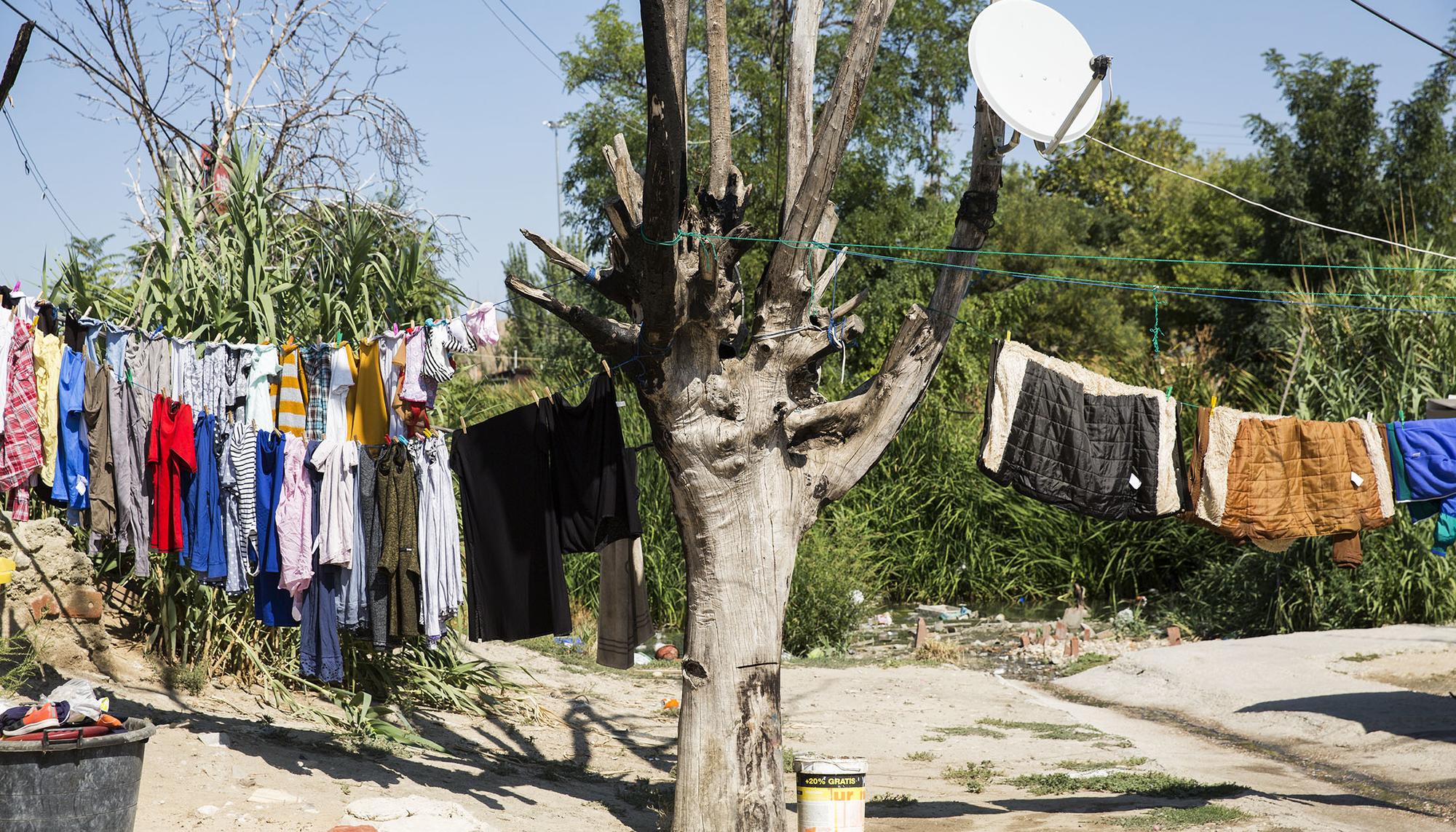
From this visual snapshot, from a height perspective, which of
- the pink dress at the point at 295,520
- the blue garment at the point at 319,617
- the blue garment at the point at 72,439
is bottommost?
the blue garment at the point at 319,617

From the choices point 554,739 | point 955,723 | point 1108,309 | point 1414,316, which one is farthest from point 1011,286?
point 554,739

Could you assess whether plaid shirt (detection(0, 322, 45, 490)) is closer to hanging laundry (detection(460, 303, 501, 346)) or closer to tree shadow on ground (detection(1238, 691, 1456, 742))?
hanging laundry (detection(460, 303, 501, 346))

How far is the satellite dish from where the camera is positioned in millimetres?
5336

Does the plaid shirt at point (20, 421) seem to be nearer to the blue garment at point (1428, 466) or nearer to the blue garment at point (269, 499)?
the blue garment at point (269, 499)

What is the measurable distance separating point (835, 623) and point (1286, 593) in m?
4.52

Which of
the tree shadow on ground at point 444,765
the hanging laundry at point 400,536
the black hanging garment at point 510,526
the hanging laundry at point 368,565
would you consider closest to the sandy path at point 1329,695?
the tree shadow on ground at point 444,765

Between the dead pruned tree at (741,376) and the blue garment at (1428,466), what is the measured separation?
2.67 meters

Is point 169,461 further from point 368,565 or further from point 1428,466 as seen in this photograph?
point 1428,466

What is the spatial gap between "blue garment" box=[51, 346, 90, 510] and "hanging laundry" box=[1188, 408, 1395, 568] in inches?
238

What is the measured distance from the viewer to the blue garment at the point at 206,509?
6094mm

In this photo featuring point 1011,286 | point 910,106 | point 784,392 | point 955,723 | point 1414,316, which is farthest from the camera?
point 1011,286

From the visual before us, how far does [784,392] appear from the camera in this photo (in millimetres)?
5785

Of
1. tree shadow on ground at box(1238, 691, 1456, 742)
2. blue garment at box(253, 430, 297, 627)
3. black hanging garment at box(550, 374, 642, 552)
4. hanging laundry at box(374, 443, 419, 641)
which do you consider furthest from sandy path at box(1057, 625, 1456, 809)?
blue garment at box(253, 430, 297, 627)

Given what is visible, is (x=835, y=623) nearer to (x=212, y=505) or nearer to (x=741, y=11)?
(x=212, y=505)
